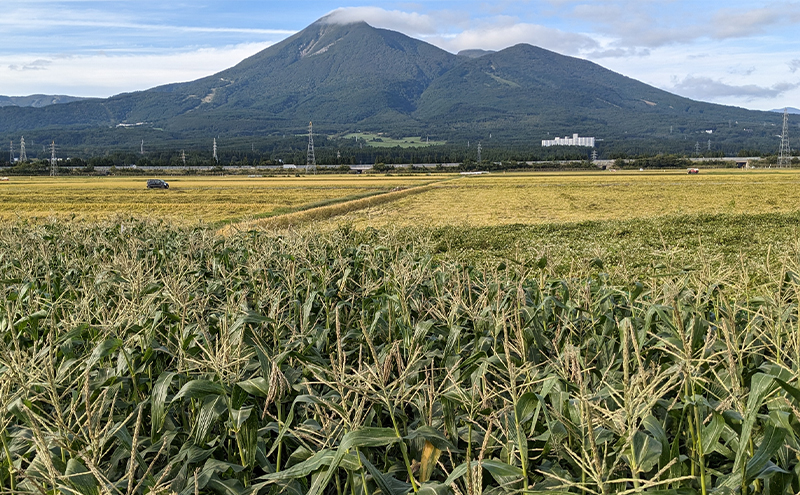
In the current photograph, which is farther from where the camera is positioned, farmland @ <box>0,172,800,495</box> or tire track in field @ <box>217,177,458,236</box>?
tire track in field @ <box>217,177,458,236</box>

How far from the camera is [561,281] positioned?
22.2 feet

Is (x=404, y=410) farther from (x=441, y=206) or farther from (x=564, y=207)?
(x=441, y=206)

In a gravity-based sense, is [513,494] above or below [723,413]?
below

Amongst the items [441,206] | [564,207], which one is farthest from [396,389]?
[441,206]

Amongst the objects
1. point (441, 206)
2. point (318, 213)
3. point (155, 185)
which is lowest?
point (318, 213)

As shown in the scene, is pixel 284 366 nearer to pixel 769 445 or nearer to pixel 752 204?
pixel 769 445

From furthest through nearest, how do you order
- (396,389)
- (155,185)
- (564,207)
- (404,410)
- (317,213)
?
(155,185) < (564,207) < (317,213) < (396,389) < (404,410)

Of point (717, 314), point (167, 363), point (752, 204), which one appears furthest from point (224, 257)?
point (752, 204)

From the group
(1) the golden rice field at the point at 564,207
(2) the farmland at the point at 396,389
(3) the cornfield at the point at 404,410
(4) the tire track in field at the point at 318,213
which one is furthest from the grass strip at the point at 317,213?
(3) the cornfield at the point at 404,410

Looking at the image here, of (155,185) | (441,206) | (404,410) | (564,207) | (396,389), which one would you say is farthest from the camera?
(155,185)

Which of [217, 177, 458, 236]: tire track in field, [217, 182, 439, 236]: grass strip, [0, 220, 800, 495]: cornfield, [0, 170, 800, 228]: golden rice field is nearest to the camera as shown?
[0, 220, 800, 495]: cornfield

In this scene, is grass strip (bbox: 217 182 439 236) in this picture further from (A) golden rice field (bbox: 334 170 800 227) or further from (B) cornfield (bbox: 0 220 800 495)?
(B) cornfield (bbox: 0 220 800 495)

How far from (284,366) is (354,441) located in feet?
6.05

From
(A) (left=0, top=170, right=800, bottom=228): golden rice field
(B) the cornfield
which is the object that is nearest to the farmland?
(B) the cornfield
